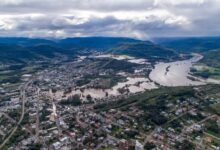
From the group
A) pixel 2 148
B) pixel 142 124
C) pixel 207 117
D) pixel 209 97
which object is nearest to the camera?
pixel 2 148

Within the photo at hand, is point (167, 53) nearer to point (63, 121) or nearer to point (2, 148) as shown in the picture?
point (63, 121)

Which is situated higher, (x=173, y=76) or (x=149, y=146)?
(x=149, y=146)

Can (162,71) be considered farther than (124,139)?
Yes

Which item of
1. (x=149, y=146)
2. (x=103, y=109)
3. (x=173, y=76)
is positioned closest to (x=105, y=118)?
(x=103, y=109)

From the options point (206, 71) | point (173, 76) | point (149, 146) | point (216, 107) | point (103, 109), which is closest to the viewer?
point (149, 146)

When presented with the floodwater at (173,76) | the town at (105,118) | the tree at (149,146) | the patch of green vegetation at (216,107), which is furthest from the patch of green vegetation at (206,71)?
the tree at (149,146)

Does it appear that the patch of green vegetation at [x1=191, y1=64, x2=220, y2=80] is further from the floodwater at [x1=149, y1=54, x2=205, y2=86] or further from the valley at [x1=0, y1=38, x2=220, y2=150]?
the floodwater at [x1=149, y1=54, x2=205, y2=86]

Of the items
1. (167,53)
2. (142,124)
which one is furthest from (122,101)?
(167,53)

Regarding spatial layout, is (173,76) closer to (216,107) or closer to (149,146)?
(216,107)

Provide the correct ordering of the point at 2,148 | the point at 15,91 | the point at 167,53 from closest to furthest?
1. the point at 2,148
2. the point at 15,91
3. the point at 167,53

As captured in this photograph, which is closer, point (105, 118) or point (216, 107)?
point (105, 118)

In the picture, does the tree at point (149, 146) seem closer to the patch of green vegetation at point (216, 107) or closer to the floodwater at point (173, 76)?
the patch of green vegetation at point (216, 107)
